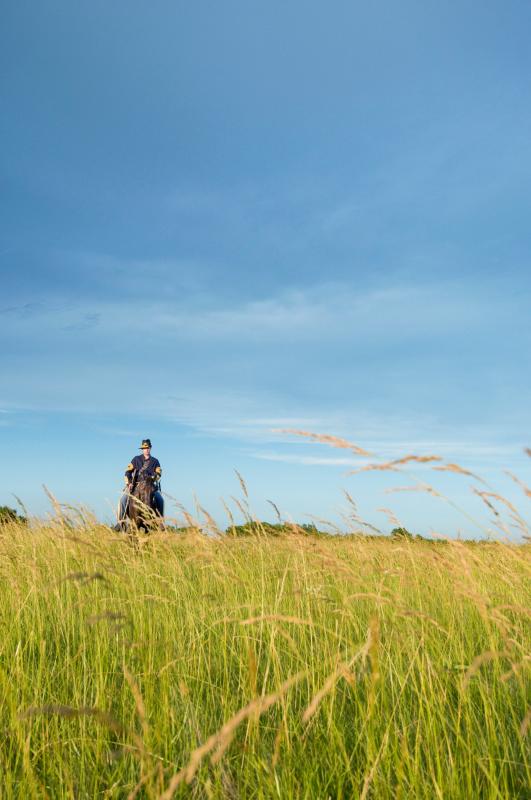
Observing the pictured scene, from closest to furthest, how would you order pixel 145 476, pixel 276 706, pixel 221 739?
1. pixel 221 739
2. pixel 276 706
3. pixel 145 476

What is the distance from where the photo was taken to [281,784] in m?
2.03

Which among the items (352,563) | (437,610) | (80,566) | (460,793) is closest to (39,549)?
(80,566)

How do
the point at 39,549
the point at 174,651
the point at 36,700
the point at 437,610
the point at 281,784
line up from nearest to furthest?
the point at 281,784
the point at 36,700
the point at 174,651
the point at 437,610
the point at 39,549

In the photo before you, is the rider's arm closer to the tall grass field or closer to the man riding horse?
the man riding horse

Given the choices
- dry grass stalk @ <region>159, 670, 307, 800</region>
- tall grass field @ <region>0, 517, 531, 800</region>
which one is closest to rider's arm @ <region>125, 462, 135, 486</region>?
tall grass field @ <region>0, 517, 531, 800</region>

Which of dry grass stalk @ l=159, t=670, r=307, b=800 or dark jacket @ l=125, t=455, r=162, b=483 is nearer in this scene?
dry grass stalk @ l=159, t=670, r=307, b=800

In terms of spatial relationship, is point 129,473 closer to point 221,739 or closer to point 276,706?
point 276,706

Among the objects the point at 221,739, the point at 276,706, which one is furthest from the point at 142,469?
the point at 221,739

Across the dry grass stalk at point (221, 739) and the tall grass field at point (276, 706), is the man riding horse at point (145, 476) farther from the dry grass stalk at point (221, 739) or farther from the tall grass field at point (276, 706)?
the dry grass stalk at point (221, 739)

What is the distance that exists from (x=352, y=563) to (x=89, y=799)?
3956 millimetres

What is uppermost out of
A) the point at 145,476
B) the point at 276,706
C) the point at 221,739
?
the point at 145,476

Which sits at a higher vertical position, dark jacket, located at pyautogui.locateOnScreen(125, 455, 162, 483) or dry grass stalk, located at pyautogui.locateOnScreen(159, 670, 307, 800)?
dark jacket, located at pyautogui.locateOnScreen(125, 455, 162, 483)

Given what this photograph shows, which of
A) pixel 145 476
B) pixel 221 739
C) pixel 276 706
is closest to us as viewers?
pixel 221 739

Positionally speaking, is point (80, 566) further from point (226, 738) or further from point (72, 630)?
point (226, 738)
